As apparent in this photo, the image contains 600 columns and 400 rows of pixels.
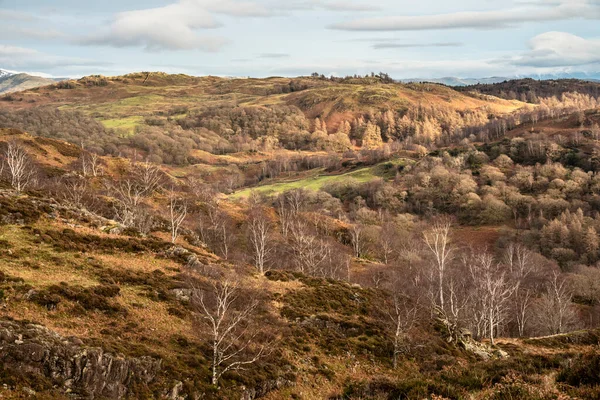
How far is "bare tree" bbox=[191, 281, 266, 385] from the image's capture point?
22.6 metres

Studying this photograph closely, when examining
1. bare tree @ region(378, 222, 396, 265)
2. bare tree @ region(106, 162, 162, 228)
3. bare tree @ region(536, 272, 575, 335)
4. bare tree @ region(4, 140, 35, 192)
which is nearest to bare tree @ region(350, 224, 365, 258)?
bare tree @ region(378, 222, 396, 265)

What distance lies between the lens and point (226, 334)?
26.4 m

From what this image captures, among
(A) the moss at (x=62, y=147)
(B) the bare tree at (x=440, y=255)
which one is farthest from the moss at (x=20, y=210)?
(A) the moss at (x=62, y=147)

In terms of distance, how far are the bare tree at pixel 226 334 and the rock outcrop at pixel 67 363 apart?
156 inches

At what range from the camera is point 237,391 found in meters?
22.3

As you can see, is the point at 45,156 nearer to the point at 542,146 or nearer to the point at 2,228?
the point at 2,228

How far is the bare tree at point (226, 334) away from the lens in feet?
74.2

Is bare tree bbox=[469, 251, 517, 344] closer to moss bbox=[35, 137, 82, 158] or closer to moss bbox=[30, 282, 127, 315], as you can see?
moss bbox=[30, 282, 127, 315]

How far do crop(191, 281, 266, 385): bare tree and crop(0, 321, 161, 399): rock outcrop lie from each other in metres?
3.97

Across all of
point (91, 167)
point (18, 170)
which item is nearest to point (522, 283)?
point (18, 170)

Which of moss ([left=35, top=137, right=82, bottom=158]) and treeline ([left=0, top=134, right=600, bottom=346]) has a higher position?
moss ([left=35, top=137, right=82, bottom=158])

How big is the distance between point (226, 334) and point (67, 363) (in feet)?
33.2

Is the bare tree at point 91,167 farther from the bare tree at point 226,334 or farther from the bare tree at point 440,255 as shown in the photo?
the bare tree at point 226,334

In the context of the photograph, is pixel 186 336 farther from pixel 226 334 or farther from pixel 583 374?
pixel 583 374
